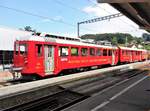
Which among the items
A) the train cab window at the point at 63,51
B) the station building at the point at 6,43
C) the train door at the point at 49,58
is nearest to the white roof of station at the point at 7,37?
the station building at the point at 6,43

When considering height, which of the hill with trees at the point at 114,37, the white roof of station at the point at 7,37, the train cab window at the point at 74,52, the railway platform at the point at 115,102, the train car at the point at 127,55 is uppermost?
the hill with trees at the point at 114,37

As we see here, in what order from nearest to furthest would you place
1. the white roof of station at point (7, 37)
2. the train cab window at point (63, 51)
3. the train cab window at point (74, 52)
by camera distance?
the train cab window at point (63, 51)
the train cab window at point (74, 52)
the white roof of station at point (7, 37)

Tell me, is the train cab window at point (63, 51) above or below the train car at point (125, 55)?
above

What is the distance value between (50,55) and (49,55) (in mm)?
140

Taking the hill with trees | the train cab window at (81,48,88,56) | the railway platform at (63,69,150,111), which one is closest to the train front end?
the railway platform at (63,69,150,111)

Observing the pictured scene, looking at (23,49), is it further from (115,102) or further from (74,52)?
(115,102)

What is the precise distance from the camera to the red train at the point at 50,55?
19.1 m

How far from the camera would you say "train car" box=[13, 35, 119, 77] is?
62.5 feet

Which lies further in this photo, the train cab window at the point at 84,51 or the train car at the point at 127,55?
the train car at the point at 127,55

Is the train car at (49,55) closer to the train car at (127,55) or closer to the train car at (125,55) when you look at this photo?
the train car at (125,55)

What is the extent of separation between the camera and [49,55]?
2059 cm

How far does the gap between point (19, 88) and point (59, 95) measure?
225 cm

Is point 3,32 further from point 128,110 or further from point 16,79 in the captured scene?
point 128,110

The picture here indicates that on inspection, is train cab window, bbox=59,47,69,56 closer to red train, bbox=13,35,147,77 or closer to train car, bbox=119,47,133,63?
red train, bbox=13,35,147,77
